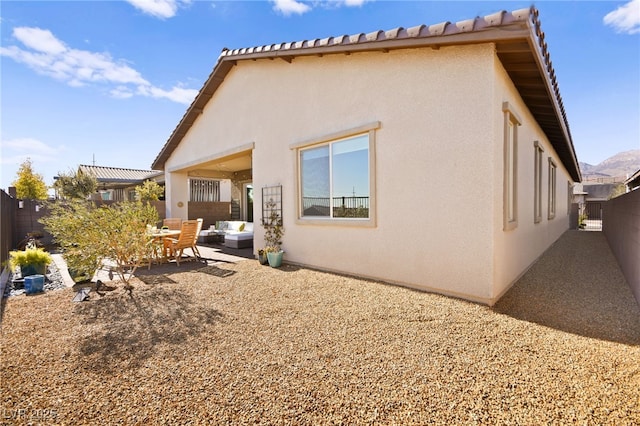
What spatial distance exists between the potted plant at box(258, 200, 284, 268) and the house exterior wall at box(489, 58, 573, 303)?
4.75 meters

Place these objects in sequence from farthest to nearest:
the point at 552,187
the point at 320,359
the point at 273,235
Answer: the point at 552,187 < the point at 273,235 < the point at 320,359

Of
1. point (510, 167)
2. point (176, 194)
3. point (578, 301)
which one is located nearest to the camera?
point (578, 301)

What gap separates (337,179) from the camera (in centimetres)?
648

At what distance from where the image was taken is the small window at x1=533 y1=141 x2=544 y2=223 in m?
7.46

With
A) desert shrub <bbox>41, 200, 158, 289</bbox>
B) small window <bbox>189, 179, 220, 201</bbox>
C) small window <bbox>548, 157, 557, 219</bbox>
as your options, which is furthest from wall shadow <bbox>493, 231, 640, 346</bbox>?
small window <bbox>189, 179, 220, 201</bbox>

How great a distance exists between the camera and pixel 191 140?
11852 millimetres

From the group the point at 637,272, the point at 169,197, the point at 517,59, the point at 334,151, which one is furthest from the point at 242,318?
the point at 169,197

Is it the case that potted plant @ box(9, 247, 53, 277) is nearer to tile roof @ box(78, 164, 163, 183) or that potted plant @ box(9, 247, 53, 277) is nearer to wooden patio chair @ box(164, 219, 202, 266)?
wooden patio chair @ box(164, 219, 202, 266)

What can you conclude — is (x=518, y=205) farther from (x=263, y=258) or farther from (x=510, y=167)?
(x=263, y=258)

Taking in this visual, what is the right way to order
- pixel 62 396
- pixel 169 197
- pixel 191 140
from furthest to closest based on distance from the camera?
1. pixel 169 197
2. pixel 191 140
3. pixel 62 396

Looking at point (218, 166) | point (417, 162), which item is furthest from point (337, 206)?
point (218, 166)

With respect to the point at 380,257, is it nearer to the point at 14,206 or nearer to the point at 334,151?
the point at 334,151

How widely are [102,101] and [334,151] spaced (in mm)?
10595

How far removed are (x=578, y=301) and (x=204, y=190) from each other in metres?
18.0
